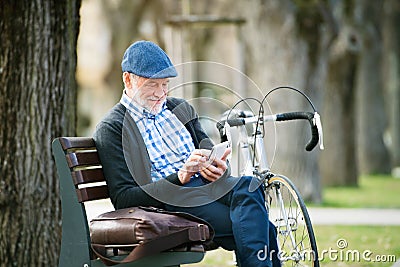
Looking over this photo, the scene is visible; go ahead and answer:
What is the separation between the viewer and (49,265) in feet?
22.7

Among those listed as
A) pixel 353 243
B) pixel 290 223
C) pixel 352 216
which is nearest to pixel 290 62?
pixel 352 216

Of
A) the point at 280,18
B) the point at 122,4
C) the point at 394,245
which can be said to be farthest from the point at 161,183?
the point at 122,4

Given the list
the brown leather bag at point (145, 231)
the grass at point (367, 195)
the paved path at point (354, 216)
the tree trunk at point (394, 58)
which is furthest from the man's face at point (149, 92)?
the tree trunk at point (394, 58)

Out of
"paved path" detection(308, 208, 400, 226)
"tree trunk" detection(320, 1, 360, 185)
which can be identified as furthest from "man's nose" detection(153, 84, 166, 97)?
"tree trunk" detection(320, 1, 360, 185)

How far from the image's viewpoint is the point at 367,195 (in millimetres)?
16250

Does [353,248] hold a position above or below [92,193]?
below

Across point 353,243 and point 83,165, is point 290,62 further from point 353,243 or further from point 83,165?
point 83,165

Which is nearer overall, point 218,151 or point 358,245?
point 218,151

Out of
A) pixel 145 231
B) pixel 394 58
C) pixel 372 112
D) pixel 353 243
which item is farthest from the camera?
pixel 394 58

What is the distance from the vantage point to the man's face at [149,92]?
5391 millimetres

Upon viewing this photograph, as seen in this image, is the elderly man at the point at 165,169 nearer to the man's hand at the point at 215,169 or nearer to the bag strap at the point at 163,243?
the man's hand at the point at 215,169

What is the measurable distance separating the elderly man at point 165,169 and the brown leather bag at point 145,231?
0.17 m

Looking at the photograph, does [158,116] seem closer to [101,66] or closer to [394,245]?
[394,245]

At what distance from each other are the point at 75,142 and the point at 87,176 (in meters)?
0.20
